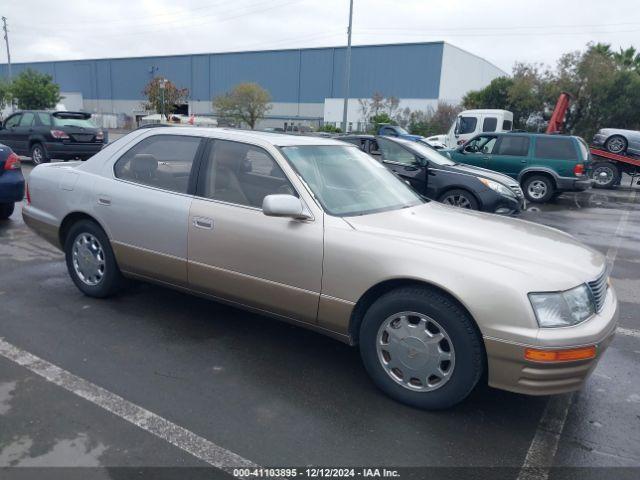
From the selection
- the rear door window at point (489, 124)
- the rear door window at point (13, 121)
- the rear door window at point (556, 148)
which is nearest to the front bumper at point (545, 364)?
the rear door window at point (556, 148)

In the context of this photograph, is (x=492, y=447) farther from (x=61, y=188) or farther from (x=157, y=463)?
(x=61, y=188)

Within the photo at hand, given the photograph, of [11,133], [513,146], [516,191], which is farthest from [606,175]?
[11,133]

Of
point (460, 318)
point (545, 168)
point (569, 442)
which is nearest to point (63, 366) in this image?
point (460, 318)

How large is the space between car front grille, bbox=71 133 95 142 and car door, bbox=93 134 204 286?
1177 centimetres

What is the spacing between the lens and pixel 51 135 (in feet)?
48.1

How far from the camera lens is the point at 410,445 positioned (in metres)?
2.87

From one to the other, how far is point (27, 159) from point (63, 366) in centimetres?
1528

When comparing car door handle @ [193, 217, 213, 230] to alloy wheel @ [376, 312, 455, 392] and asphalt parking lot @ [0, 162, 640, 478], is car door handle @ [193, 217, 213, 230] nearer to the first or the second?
asphalt parking lot @ [0, 162, 640, 478]

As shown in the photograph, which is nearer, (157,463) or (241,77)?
(157,463)

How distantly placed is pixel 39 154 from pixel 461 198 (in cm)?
1199

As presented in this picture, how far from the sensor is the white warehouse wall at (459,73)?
5025 cm

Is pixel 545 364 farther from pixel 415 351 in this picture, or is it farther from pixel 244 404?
pixel 244 404

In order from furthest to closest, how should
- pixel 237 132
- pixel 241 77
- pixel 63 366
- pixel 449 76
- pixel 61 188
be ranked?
pixel 241 77, pixel 449 76, pixel 61 188, pixel 237 132, pixel 63 366

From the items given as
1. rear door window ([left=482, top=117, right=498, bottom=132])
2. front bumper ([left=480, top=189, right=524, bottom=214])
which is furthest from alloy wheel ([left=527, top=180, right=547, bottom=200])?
rear door window ([left=482, top=117, right=498, bottom=132])
